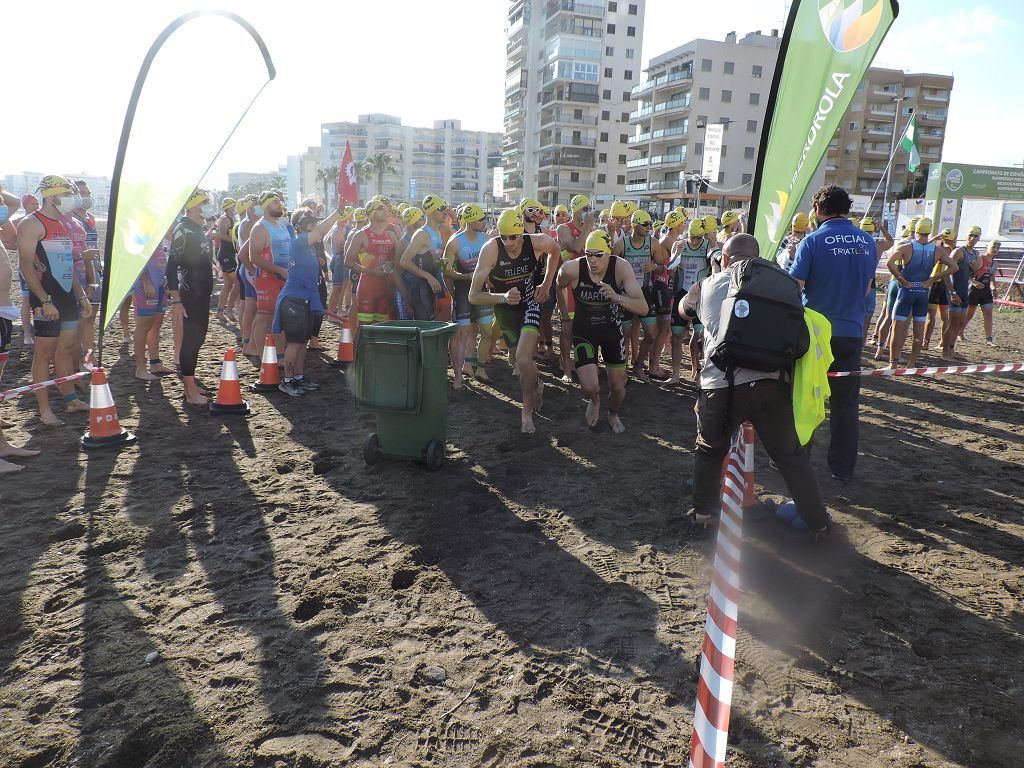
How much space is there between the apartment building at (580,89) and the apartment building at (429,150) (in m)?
55.1

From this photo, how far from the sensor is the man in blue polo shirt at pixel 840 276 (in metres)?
4.55

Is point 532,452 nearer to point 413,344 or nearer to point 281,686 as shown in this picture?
point 413,344

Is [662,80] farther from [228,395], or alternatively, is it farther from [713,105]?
[228,395]

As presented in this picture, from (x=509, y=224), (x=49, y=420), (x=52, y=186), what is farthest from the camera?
(x=509, y=224)

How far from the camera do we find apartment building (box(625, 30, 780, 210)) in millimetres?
59719

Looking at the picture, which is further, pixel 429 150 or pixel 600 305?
pixel 429 150

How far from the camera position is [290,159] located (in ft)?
422

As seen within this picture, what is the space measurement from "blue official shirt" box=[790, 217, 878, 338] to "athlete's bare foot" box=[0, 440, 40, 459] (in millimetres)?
6104

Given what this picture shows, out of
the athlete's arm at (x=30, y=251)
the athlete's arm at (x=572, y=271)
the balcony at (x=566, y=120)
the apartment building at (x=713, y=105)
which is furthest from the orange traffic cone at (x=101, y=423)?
the balcony at (x=566, y=120)

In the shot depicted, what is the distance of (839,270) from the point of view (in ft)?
15.0

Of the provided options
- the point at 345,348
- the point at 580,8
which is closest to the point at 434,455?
the point at 345,348

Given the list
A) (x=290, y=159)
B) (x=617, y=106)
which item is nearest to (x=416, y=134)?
(x=290, y=159)

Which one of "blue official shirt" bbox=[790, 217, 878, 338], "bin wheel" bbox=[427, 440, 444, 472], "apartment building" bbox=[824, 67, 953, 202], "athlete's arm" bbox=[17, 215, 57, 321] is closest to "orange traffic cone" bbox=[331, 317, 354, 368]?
"athlete's arm" bbox=[17, 215, 57, 321]

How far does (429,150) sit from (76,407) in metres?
140
